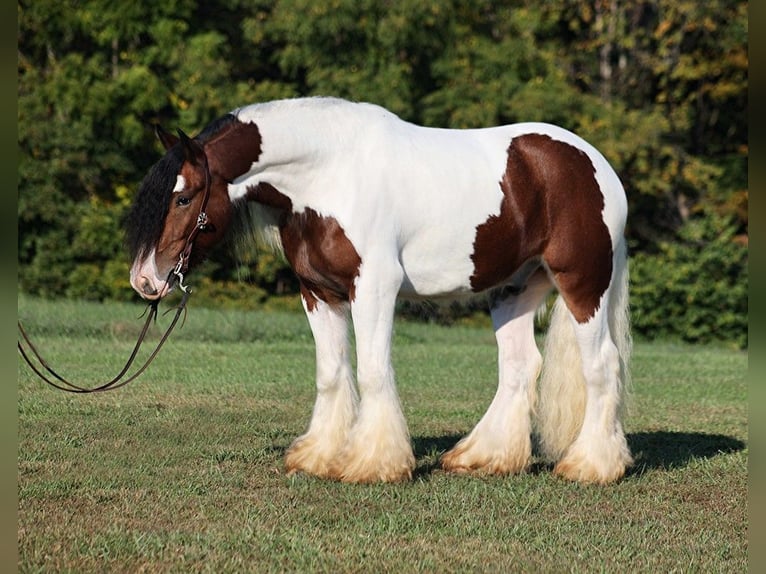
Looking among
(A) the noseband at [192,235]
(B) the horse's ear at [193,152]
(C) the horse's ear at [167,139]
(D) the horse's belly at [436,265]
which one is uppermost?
(C) the horse's ear at [167,139]

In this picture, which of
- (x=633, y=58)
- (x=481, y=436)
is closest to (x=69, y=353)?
(x=481, y=436)

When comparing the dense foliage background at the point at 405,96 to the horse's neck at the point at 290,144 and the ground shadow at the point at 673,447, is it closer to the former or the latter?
the ground shadow at the point at 673,447

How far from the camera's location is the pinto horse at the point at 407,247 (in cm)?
610

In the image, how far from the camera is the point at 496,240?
6473 mm

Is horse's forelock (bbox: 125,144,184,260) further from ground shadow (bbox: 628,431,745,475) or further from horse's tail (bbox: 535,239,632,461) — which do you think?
ground shadow (bbox: 628,431,745,475)

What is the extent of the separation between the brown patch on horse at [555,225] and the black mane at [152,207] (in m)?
1.76

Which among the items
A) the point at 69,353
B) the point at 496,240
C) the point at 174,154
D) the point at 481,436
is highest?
the point at 174,154

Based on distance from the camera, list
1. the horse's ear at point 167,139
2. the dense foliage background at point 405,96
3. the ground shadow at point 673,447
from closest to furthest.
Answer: the horse's ear at point 167,139
the ground shadow at point 673,447
the dense foliage background at point 405,96

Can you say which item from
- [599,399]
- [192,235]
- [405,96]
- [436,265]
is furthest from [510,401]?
[405,96]

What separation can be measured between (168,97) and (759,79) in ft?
73.0

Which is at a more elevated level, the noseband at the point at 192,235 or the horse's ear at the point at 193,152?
the horse's ear at the point at 193,152

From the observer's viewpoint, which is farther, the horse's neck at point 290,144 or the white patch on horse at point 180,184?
the horse's neck at point 290,144

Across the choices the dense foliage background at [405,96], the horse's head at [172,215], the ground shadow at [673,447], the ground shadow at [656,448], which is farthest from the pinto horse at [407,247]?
the dense foliage background at [405,96]

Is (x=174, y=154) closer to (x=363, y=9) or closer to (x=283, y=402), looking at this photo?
(x=283, y=402)
